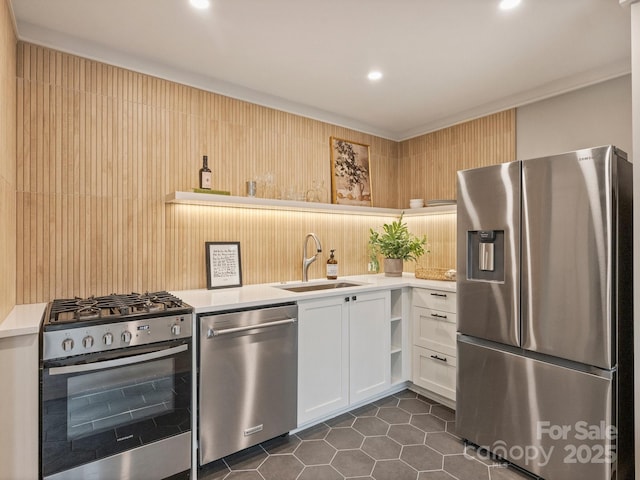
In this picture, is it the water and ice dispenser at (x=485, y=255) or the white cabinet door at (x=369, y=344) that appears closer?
the water and ice dispenser at (x=485, y=255)

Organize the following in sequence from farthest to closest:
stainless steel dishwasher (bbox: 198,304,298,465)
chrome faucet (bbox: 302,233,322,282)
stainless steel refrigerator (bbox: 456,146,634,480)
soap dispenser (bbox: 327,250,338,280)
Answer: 1. soap dispenser (bbox: 327,250,338,280)
2. chrome faucet (bbox: 302,233,322,282)
3. stainless steel dishwasher (bbox: 198,304,298,465)
4. stainless steel refrigerator (bbox: 456,146,634,480)

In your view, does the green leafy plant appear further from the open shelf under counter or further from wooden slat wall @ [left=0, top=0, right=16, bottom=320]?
wooden slat wall @ [left=0, top=0, right=16, bottom=320]

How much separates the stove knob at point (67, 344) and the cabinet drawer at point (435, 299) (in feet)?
8.07

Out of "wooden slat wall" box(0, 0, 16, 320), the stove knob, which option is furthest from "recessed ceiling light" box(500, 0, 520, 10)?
the stove knob

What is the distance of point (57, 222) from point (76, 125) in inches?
25.0

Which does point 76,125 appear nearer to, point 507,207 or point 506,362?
point 507,207

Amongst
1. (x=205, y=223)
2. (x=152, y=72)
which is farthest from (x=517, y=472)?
(x=152, y=72)

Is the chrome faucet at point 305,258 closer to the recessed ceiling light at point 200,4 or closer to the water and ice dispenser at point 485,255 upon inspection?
the water and ice dispenser at point 485,255

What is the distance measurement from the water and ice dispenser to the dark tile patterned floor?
1130 millimetres

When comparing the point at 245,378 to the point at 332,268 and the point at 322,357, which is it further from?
the point at 332,268

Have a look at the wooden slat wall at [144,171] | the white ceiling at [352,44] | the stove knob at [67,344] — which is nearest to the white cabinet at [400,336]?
the wooden slat wall at [144,171]

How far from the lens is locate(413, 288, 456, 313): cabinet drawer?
2.80 meters

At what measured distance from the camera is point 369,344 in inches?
113

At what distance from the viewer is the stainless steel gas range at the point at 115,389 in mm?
1626
